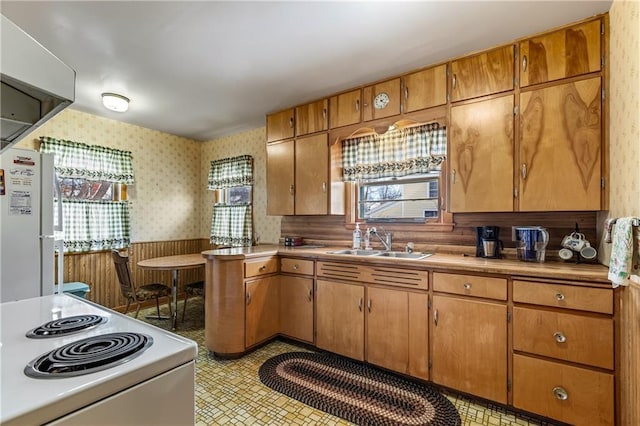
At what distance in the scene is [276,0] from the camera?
179cm

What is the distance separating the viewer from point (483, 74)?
2268 millimetres

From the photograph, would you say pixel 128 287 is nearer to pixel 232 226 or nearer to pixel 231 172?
pixel 232 226

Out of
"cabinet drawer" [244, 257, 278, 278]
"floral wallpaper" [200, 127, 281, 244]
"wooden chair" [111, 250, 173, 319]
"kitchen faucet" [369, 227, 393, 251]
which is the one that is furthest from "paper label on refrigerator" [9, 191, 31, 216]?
"kitchen faucet" [369, 227, 393, 251]

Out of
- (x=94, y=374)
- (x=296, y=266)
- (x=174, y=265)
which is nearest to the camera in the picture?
(x=94, y=374)

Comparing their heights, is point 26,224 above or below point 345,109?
below

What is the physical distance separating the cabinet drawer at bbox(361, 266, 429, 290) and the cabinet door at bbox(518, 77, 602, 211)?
2.84 feet

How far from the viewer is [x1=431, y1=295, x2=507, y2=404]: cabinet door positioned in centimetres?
192

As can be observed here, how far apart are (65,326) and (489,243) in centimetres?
252

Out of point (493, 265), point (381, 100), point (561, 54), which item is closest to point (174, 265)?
point (381, 100)

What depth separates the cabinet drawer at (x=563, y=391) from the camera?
164 centimetres

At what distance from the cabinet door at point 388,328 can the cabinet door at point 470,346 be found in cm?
22

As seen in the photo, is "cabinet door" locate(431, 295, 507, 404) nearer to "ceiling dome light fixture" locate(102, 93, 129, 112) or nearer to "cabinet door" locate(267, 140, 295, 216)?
"cabinet door" locate(267, 140, 295, 216)

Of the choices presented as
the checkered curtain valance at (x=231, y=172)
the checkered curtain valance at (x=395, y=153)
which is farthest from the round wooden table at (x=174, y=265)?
the checkered curtain valance at (x=395, y=153)

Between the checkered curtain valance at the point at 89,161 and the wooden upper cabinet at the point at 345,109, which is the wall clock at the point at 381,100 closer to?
the wooden upper cabinet at the point at 345,109
